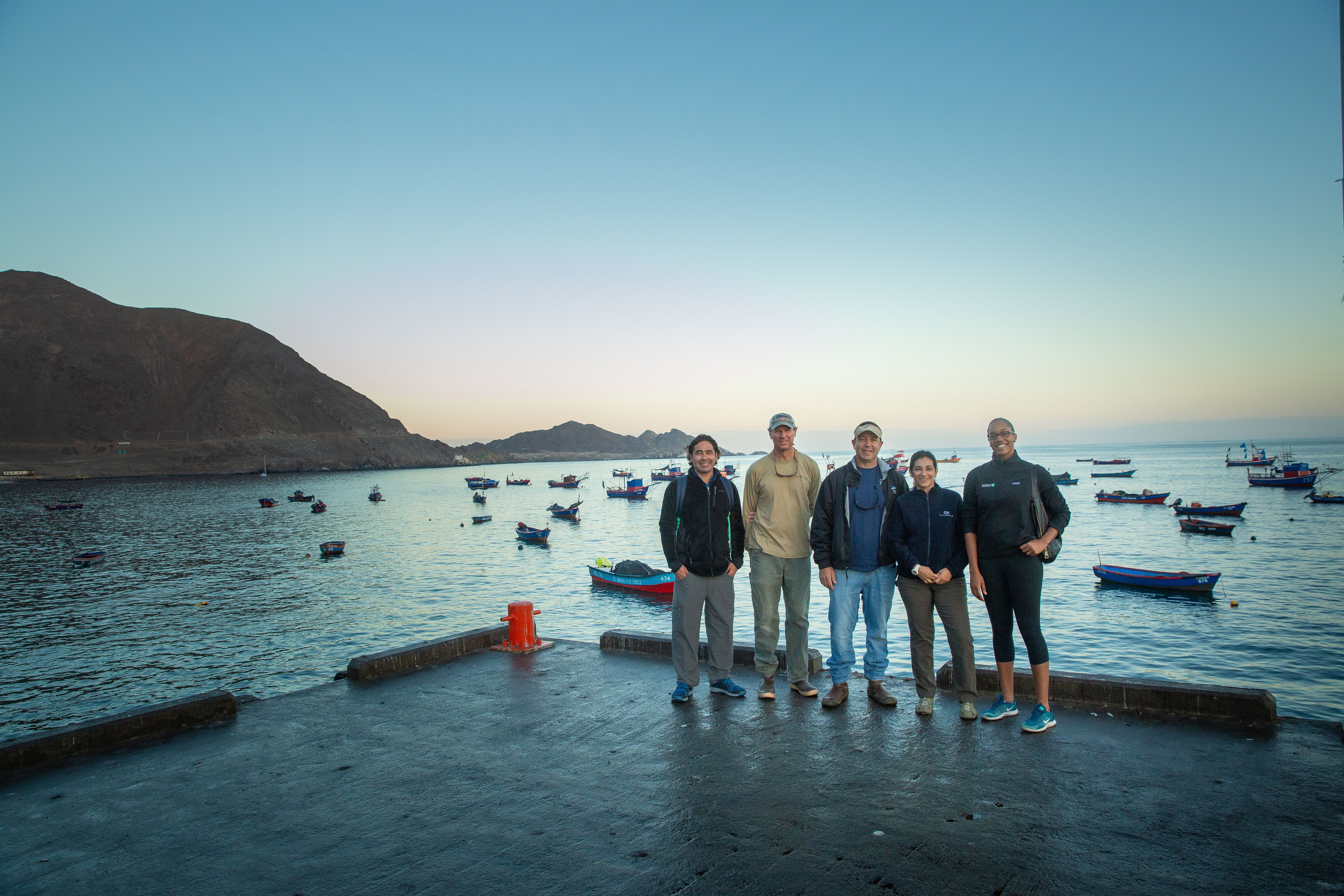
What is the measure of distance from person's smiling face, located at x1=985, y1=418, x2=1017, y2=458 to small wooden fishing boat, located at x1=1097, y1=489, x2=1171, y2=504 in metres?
67.3

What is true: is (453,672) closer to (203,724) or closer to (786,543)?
(203,724)

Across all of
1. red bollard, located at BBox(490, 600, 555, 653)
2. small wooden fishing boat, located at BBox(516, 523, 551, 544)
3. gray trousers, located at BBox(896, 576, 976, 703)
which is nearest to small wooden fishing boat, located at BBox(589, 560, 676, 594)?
small wooden fishing boat, located at BBox(516, 523, 551, 544)

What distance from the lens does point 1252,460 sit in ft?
401

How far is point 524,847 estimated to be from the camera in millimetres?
3615

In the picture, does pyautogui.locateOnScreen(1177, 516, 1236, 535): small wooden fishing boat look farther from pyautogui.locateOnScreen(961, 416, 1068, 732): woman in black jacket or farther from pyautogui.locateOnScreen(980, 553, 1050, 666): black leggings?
pyautogui.locateOnScreen(980, 553, 1050, 666): black leggings

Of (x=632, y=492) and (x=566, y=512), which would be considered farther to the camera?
(x=632, y=492)

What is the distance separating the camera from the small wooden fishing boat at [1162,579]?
81.5 feet

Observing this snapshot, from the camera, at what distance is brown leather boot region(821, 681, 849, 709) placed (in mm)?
5621

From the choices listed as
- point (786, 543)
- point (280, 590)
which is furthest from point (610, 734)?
point (280, 590)

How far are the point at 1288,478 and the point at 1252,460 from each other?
62074mm

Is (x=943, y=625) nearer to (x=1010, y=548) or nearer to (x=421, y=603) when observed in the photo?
(x=1010, y=548)

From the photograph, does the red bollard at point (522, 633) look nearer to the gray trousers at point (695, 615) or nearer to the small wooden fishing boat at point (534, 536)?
the gray trousers at point (695, 615)

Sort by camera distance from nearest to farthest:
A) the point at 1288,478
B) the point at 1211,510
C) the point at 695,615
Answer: the point at 695,615 < the point at 1211,510 < the point at 1288,478


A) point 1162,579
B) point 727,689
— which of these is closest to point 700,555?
point 727,689
